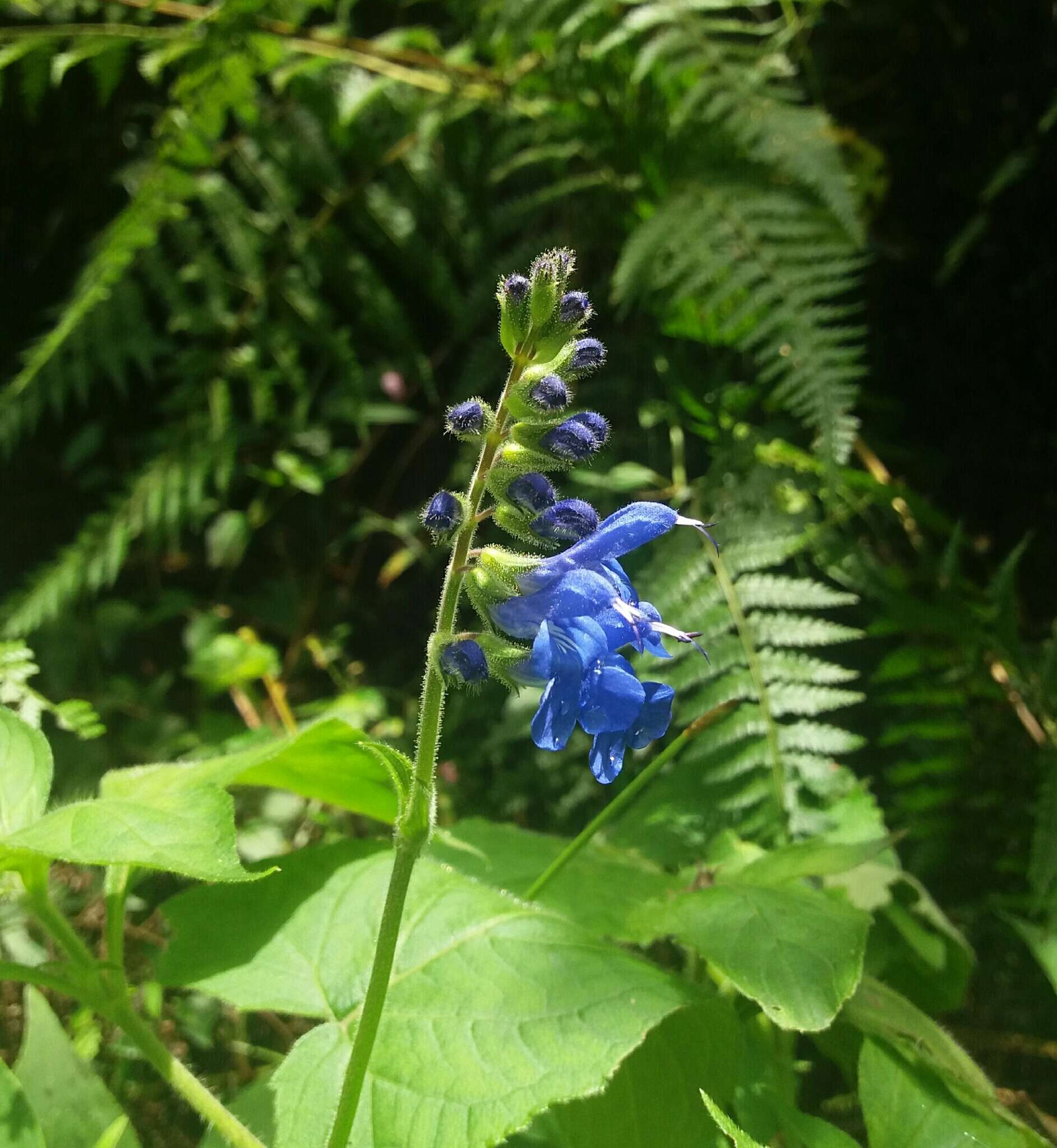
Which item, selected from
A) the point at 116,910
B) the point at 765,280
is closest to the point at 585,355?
the point at 116,910

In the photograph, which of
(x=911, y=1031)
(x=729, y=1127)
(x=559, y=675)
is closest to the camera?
(x=729, y=1127)

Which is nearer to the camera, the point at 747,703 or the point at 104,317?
the point at 747,703

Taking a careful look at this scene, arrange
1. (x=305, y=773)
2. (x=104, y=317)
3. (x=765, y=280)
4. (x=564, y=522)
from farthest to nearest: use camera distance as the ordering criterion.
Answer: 1. (x=104, y=317)
2. (x=765, y=280)
3. (x=305, y=773)
4. (x=564, y=522)

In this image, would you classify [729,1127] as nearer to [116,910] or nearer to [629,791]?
[629,791]

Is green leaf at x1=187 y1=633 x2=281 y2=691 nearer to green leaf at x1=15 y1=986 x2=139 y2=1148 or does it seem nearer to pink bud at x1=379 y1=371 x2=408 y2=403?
pink bud at x1=379 y1=371 x2=408 y2=403

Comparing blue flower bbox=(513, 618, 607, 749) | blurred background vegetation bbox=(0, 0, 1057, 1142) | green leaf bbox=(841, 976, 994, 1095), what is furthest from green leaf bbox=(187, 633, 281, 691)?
green leaf bbox=(841, 976, 994, 1095)
